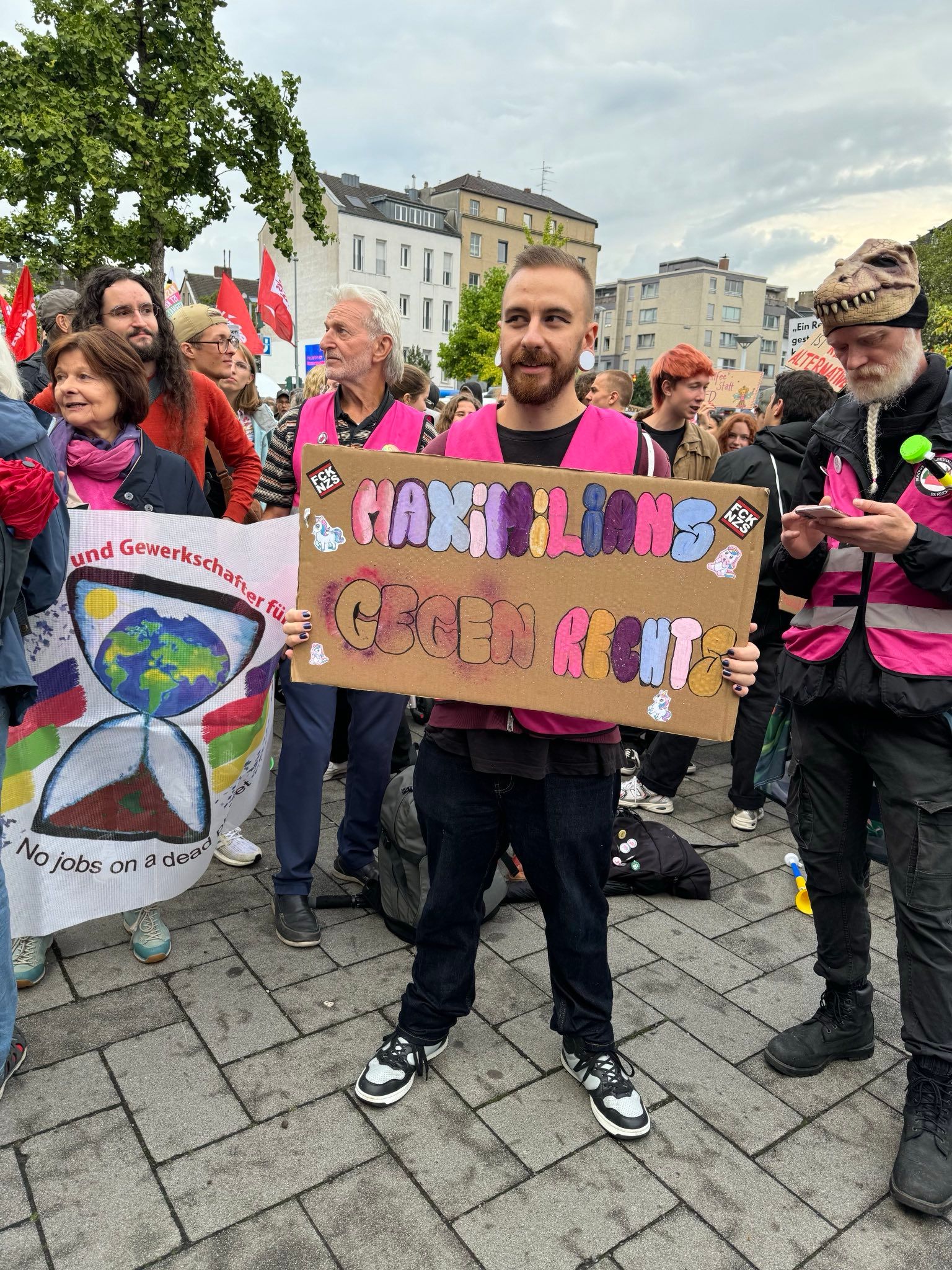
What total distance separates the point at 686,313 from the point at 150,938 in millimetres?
83403

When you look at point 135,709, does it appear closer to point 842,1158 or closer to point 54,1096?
point 54,1096

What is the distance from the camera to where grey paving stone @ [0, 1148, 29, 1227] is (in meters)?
1.91

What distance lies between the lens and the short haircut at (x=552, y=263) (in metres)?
2.02

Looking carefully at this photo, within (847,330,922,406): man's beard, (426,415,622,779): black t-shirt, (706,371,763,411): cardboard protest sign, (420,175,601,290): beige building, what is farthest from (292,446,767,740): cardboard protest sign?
(420,175,601,290): beige building

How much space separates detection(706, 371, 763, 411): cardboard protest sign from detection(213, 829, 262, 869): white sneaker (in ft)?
38.1

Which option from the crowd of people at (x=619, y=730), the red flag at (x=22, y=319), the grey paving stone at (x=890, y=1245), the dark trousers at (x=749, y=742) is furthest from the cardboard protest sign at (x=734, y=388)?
the grey paving stone at (x=890, y=1245)

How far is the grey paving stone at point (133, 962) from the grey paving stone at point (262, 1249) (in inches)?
43.1

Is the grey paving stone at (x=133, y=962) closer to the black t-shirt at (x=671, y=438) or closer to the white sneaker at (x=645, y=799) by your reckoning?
the white sneaker at (x=645, y=799)

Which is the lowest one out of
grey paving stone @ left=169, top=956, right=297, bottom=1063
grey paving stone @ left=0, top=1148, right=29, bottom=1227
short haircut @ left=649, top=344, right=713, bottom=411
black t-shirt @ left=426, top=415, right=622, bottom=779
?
grey paving stone @ left=0, top=1148, right=29, bottom=1227

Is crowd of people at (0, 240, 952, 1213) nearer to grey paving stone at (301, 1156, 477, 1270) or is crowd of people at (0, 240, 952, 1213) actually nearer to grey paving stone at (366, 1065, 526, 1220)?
grey paving stone at (366, 1065, 526, 1220)

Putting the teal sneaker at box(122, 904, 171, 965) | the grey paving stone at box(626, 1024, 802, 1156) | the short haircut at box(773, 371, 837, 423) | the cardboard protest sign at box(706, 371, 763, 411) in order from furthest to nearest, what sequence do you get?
the cardboard protest sign at box(706, 371, 763, 411) → the short haircut at box(773, 371, 837, 423) → the teal sneaker at box(122, 904, 171, 965) → the grey paving stone at box(626, 1024, 802, 1156)

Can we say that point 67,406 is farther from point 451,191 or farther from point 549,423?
point 451,191

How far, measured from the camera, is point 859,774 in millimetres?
2389

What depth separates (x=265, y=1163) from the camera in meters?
2.08
